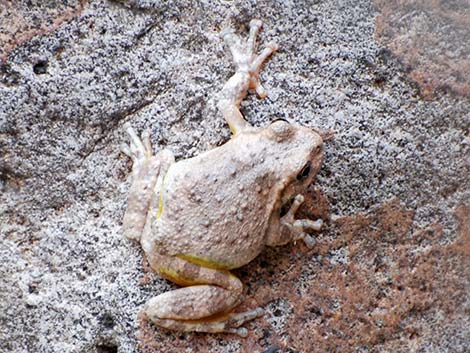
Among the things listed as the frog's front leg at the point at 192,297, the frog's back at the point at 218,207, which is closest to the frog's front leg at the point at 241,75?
the frog's back at the point at 218,207

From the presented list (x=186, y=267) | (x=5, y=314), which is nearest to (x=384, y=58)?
(x=186, y=267)

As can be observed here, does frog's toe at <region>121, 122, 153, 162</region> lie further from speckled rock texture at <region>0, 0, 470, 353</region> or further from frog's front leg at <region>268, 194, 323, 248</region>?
frog's front leg at <region>268, 194, 323, 248</region>

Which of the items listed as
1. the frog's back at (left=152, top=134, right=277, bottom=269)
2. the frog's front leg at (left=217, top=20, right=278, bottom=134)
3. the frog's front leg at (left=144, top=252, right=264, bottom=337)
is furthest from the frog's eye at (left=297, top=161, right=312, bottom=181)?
the frog's front leg at (left=144, top=252, right=264, bottom=337)

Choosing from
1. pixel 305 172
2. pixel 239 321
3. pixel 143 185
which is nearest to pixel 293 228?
pixel 305 172

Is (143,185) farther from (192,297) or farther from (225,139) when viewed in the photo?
(192,297)

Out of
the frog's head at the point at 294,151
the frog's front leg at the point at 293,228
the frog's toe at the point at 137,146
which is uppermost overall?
the frog's toe at the point at 137,146

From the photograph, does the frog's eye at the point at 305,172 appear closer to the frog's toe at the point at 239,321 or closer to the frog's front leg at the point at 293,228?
the frog's front leg at the point at 293,228

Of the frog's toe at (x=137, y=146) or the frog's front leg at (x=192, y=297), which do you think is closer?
the frog's front leg at (x=192, y=297)
